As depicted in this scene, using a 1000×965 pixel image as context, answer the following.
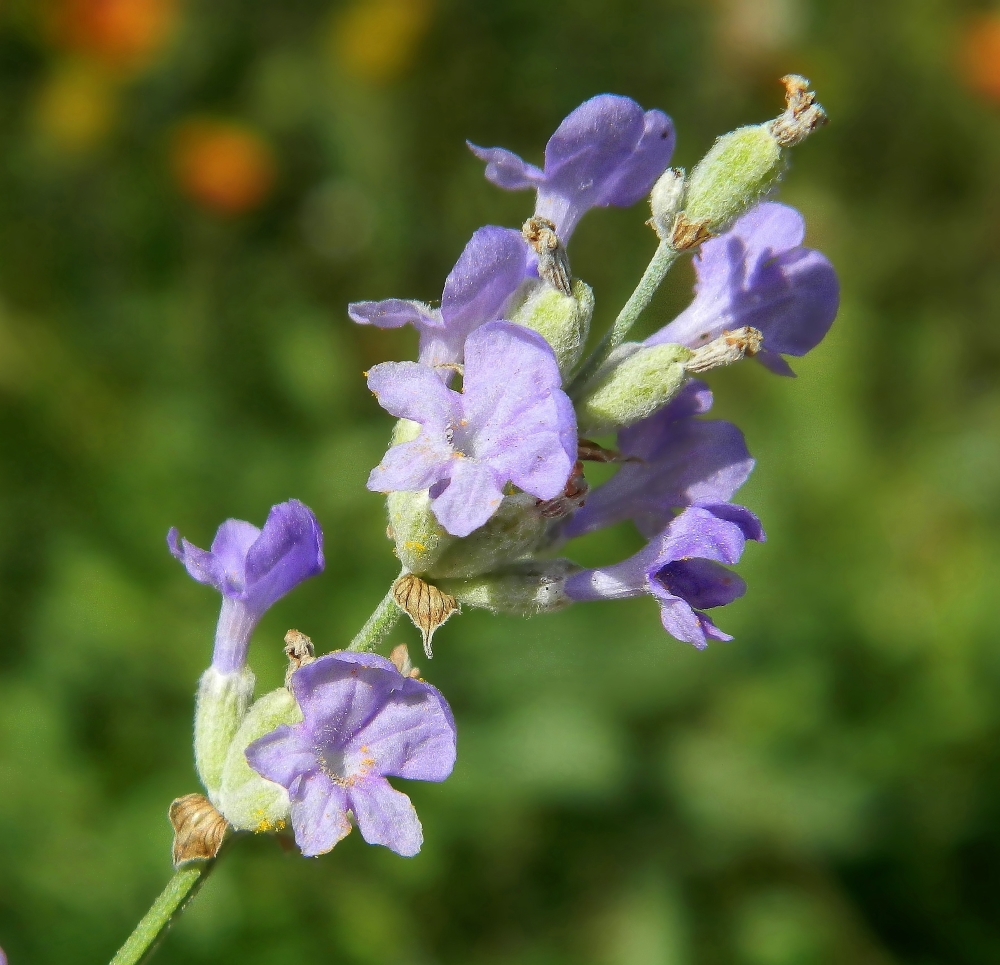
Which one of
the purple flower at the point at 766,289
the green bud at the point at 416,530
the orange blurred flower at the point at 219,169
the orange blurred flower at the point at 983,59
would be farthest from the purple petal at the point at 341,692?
the orange blurred flower at the point at 983,59

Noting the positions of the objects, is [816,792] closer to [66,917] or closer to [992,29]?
[66,917]

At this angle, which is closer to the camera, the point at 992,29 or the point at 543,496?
the point at 543,496

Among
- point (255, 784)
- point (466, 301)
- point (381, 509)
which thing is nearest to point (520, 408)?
point (466, 301)

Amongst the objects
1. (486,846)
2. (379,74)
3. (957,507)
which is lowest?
(486,846)

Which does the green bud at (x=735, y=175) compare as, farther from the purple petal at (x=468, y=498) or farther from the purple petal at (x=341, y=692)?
the purple petal at (x=341, y=692)

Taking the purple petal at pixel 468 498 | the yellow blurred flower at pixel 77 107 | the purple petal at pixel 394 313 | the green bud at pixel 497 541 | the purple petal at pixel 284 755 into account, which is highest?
the purple petal at pixel 394 313

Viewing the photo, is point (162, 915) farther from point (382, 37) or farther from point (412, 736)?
point (382, 37)

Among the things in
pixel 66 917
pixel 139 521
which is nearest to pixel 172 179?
pixel 139 521
